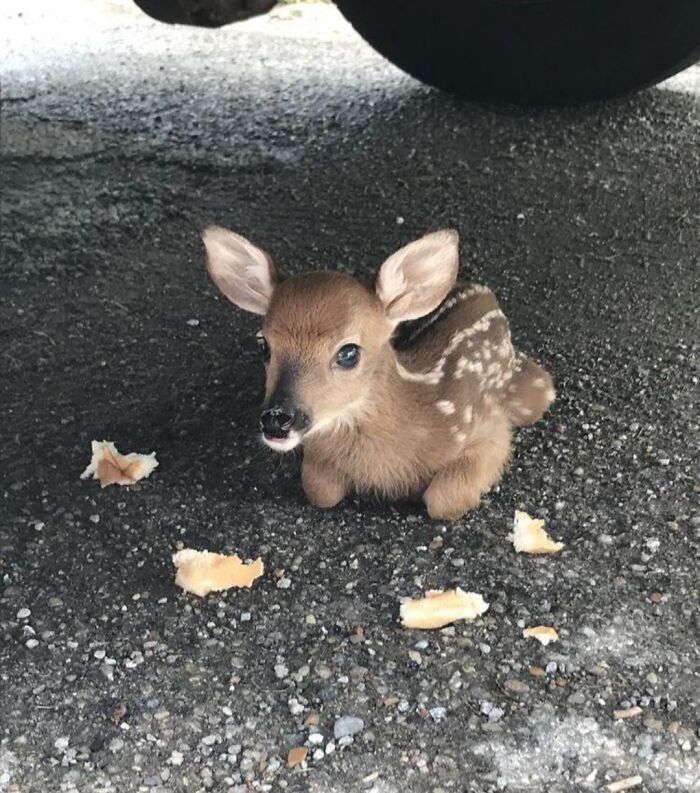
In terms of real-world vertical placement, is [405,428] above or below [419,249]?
below

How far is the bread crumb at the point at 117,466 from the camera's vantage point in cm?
296

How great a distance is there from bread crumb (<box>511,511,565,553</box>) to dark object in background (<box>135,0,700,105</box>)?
88.1 inches

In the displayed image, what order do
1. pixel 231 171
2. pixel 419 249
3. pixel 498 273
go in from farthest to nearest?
pixel 231 171
pixel 498 273
pixel 419 249

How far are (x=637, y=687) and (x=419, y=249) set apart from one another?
108 centimetres

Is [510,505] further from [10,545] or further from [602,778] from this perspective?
[10,545]

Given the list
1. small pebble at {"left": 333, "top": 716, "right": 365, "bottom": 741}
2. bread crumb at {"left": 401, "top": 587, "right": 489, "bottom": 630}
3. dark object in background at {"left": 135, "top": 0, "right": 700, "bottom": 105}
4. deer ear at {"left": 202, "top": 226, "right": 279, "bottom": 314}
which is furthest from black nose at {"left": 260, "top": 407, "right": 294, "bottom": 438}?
dark object in background at {"left": 135, "top": 0, "right": 700, "bottom": 105}

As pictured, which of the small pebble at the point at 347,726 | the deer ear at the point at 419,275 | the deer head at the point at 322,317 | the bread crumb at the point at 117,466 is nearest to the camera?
the small pebble at the point at 347,726

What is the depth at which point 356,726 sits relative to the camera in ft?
7.31

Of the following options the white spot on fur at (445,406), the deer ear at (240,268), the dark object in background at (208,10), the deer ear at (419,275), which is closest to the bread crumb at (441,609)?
the white spot on fur at (445,406)

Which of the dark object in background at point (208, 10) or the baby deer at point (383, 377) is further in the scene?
the dark object in background at point (208, 10)

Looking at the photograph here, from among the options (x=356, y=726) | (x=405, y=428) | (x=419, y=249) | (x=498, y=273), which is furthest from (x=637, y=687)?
(x=498, y=273)

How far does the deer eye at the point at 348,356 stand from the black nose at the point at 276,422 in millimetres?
197

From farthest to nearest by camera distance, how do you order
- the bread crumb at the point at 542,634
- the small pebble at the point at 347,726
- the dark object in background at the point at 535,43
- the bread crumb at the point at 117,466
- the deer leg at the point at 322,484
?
the dark object in background at the point at 535,43, the bread crumb at the point at 117,466, the deer leg at the point at 322,484, the bread crumb at the point at 542,634, the small pebble at the point at 347,726

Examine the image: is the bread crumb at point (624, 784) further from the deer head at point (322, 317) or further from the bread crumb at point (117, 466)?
the bread crumb at point (117, 466)
